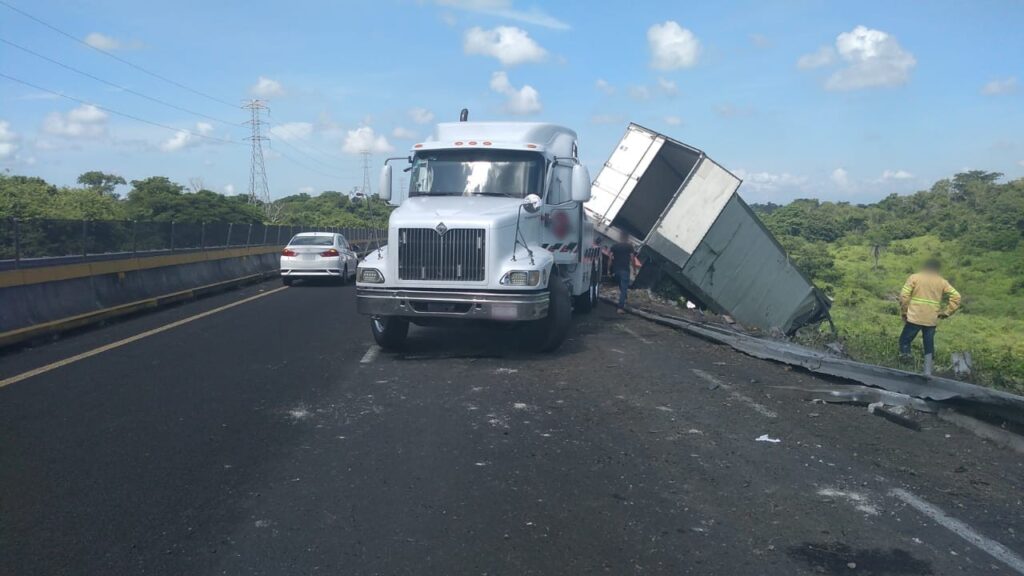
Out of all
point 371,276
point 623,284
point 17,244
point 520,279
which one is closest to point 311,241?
point 623,284

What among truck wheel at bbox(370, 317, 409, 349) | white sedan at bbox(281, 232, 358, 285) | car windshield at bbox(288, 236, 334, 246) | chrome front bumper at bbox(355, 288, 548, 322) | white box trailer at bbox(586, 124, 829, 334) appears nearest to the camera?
chrome front bumper at bbox(355, 288, 548, 322)

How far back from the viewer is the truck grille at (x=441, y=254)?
10.6m

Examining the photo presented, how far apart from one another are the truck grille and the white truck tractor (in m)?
0.01

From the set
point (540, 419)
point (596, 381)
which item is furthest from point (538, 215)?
point (540, 419)

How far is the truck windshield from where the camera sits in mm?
11828

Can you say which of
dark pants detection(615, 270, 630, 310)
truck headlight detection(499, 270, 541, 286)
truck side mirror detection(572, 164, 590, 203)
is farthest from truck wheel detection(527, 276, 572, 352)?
dark pants detection(615, 270, 630, 310)

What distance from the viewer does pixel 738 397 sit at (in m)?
8.89

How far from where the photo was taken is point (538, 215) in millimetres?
11734

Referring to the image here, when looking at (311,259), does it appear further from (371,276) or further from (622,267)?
(371,276)

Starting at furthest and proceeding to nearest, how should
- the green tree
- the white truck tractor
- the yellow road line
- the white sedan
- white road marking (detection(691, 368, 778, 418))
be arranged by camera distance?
the green tree < the white sedan < the white truck tractor < the yellow road line < white road marking (detection(691, 368, 778, 418))

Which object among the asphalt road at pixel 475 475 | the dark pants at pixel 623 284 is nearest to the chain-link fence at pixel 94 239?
the asphalt road at pixel 475 475

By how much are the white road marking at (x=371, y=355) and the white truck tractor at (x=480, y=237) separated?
0.73 ft

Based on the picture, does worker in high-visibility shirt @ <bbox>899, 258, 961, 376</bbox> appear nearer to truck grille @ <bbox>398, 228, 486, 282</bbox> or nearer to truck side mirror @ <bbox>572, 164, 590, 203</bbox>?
truck side mirror @ <bbox>572, 164, 590, 203</bbox>

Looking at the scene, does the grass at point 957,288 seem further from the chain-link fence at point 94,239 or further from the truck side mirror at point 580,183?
the chain-link fence at point 94,239
